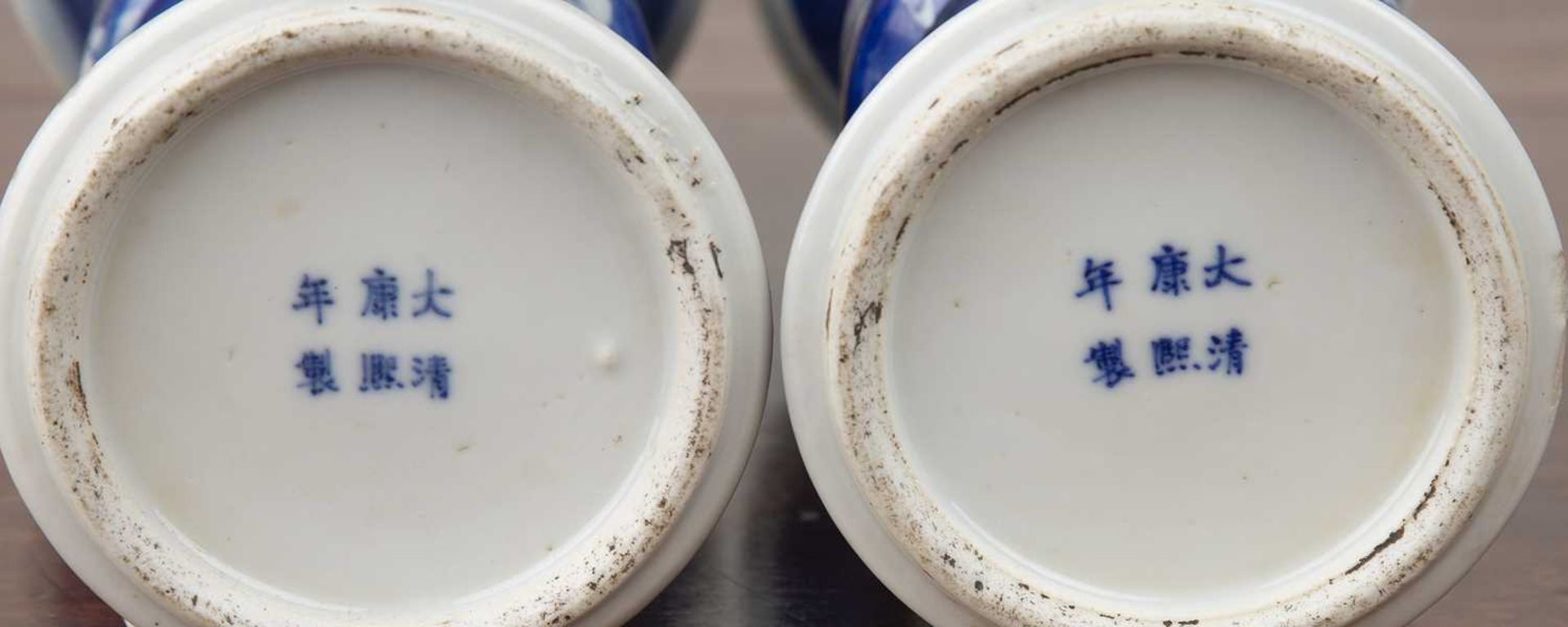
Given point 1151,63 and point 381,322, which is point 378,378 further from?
point 1151,63

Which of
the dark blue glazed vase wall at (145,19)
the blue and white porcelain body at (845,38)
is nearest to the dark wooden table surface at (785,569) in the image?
the blue and white porcelain body at (845,38)

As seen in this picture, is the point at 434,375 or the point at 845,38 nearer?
the point at 434,375

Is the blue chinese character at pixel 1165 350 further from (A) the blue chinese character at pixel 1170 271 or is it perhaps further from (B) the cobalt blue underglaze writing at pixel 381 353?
(B) the cobalt blue underglaze writing at pixel 381 353

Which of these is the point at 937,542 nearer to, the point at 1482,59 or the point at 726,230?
the point at 726,230

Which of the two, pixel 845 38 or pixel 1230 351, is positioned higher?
pixel 845 38

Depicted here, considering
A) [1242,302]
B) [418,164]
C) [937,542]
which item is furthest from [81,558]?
[1242,302]

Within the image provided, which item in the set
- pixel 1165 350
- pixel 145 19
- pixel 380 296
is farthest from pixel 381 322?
pixel 1165 350
